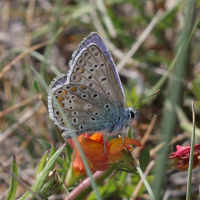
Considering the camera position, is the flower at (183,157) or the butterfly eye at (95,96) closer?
the flower at (183,157)

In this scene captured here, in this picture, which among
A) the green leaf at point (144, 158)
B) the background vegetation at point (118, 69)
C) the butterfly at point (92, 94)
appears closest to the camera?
the green leaf at point (144, 158)

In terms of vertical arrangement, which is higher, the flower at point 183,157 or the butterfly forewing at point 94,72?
the butterfly forewing at point 94,72

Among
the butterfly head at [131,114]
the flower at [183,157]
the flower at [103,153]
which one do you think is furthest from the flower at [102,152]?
the butterfly head at [131,114]

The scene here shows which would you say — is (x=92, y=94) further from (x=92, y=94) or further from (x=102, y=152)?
(x=102, y=152)

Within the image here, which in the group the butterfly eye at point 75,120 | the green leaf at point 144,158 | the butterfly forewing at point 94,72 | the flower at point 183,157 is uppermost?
the butterfly forewing at point 94,72

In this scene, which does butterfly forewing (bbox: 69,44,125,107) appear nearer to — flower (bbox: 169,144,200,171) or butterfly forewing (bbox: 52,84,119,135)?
butterfly forewing (bbox: 52,84,119,135)

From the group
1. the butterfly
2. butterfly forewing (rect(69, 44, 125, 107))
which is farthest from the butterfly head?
butterfly forewing (rect(69, 44, 125, 107))

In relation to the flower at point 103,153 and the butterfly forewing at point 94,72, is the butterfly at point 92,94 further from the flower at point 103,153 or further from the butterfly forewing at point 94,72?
the flower at point 103,153

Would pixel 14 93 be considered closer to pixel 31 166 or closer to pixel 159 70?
pixel 31 166

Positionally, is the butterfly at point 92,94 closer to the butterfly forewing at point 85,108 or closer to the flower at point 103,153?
the butterfly forewing at point 85,108

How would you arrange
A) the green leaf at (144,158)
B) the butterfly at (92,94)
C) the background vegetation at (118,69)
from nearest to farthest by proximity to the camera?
the green leaf at (144,158) < the butterfly at (92,94) < the background vegetation at (118,69)
